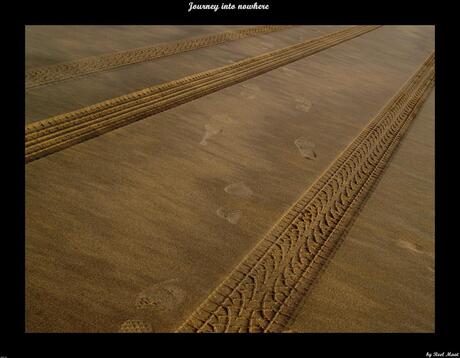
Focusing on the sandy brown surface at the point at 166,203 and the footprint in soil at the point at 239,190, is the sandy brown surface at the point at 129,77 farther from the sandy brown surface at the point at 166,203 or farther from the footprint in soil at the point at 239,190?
the footprint in soil at the point at 239,190

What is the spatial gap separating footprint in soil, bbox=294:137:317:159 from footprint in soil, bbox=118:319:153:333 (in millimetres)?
3588

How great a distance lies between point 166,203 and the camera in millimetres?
4473

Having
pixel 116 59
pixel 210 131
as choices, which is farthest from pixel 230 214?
pixel 116 59

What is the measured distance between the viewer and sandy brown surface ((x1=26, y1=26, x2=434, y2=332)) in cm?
334

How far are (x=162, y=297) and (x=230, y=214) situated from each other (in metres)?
1.37

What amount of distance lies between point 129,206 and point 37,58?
170 inches

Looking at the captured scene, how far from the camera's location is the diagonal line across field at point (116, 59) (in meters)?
6.59

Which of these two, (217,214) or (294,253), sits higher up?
(217,214)

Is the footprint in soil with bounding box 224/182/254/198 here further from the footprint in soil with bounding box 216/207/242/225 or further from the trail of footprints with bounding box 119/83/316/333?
the footprint in soil with bounding box 216/207/242/225

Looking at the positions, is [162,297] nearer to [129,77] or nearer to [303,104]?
[129,77]

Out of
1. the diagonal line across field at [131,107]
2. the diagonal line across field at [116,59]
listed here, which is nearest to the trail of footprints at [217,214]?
the diagonal line across field at [131,107]

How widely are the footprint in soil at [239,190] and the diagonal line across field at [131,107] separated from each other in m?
1.88

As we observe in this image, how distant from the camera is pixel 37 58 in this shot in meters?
7.13

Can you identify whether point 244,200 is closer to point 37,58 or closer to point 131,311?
point 131,311
